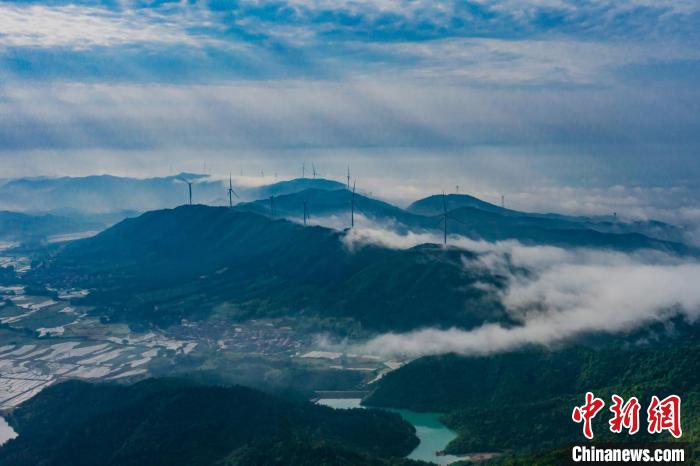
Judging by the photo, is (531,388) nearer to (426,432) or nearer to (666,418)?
(426,432)

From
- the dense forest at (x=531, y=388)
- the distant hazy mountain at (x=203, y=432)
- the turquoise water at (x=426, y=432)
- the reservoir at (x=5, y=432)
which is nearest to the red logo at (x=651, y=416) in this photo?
the dense forest at (x=531, y=388)

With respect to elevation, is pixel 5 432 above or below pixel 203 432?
below

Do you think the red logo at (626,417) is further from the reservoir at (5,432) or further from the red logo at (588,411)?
the reservoir at (5,432)

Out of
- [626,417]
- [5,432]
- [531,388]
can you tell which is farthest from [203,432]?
[626,417]

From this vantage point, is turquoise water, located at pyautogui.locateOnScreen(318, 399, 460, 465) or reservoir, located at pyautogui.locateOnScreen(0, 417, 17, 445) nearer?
turquoise water, located at pyautogui.locateOnScreen(318, 399, 460, 465)

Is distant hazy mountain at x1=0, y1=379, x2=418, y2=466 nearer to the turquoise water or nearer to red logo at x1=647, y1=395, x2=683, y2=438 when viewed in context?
the turquoise water

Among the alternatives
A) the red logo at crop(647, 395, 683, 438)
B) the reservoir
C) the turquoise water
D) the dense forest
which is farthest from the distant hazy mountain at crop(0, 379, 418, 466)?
the red logo at crop(647, 395, 683, 438)
